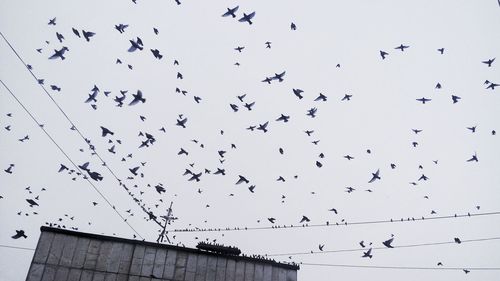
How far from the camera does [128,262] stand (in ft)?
46.5

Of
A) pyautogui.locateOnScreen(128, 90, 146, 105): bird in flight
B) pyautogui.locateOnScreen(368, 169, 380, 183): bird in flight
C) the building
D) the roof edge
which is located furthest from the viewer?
pyautogui.locateOnScreen(368, 169, 380, 183): bird in flight

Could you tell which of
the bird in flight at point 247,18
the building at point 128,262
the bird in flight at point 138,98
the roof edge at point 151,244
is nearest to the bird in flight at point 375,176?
the roof edge at point 151,244

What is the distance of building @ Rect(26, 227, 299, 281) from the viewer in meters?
13.6

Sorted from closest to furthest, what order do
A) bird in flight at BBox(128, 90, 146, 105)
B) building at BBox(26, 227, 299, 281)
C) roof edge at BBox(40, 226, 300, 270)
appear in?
building at BBox(26, 227, 299, 281), roof edge at BBox(40, 226, 300, 270), bird in flight at BBox(128, 90, 146, 105)

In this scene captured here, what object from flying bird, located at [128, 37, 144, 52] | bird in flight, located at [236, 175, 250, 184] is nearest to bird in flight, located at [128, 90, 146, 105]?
Answer: flying bird, located at [128, 37, 144, 52]

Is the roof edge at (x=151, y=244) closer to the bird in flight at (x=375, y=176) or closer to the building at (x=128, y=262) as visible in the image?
the building at (x=128, y=262)

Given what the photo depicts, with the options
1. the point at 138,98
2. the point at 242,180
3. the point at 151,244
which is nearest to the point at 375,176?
the point at 242,180

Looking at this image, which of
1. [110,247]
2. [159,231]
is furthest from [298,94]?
[159,231]

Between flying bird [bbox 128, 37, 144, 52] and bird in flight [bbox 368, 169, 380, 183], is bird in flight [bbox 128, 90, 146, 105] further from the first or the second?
bird in flight [bbox 368, 169, 380, 183]

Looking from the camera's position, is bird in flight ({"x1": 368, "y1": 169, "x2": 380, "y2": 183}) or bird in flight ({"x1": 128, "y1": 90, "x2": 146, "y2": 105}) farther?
bird in flight ({"x1": 368, "y1": 169, "x2": 380, "y2": 183})

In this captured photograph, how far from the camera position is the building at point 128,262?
13570 mm

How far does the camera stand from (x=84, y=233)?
1424 cm

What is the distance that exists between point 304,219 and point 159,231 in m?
13.4

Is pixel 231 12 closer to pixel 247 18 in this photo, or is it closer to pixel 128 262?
pixel 247 18
